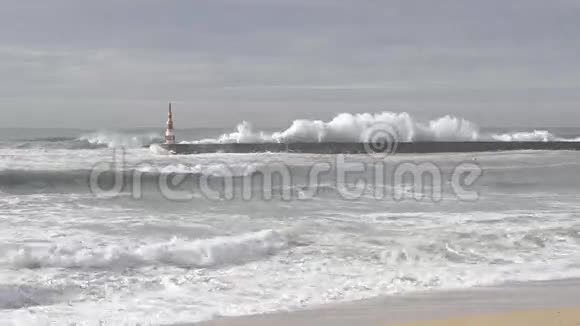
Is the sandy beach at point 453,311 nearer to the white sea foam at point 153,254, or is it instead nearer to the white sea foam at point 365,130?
the white sea foam at point 153,254

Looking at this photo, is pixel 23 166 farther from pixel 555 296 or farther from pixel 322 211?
pixel 555 296

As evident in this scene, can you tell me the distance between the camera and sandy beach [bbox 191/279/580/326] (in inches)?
197

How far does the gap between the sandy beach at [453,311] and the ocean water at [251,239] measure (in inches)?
8.5

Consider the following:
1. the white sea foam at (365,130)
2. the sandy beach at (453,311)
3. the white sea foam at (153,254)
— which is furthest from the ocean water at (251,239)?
the white sea foam at (365,130)

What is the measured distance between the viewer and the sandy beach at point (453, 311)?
16.4 feet

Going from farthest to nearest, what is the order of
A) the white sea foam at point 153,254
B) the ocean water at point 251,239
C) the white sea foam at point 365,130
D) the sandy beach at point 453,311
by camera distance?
the white sea foam at point 365,130 → the white sea foam at point 153,254 → the ocean water at point 251,239 → the sandy beach at point 453,311

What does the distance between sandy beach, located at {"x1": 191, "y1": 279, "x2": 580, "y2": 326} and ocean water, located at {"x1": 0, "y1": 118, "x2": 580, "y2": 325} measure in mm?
216

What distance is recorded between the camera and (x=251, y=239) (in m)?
7.78

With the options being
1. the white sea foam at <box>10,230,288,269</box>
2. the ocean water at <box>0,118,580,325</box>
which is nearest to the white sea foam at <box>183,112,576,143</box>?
the ocean water at <box>0,118,580,325</box>

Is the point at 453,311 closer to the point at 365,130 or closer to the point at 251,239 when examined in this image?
the point at 251,239

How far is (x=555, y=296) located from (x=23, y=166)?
12952 millimetres

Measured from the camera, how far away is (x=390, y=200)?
11219 mm

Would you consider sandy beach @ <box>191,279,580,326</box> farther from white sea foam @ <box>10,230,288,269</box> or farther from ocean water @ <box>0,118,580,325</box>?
white sea foam @ <box>10,230,288,269</box>

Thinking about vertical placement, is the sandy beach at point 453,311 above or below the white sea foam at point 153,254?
below
